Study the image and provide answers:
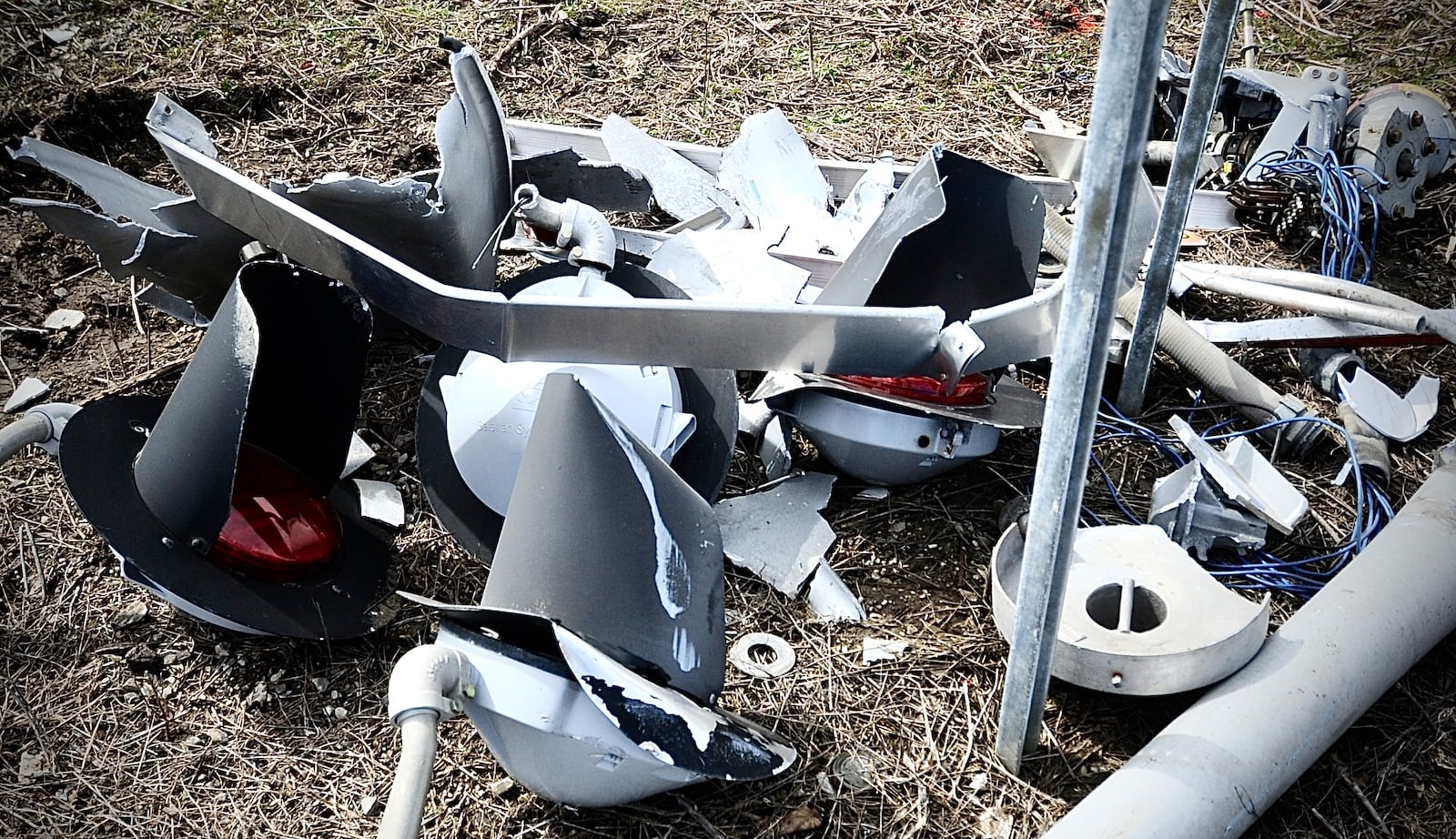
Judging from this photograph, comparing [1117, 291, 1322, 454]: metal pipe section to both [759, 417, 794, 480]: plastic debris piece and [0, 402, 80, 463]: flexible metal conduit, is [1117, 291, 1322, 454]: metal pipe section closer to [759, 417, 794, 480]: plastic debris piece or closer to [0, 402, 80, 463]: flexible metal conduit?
[759, 417, 794, 480]: plastic debris piece

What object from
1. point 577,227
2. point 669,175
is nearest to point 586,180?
point 669,175

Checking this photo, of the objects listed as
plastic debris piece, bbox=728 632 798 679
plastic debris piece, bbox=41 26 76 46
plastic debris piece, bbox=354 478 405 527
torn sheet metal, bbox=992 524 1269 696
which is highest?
plastic debris piece, bbox=41 26 76 46

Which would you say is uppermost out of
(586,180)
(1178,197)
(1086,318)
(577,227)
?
(1086,318)

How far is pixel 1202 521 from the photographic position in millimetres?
2686

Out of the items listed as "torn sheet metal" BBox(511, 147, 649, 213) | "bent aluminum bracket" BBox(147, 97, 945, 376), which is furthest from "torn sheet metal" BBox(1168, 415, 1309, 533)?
"torn sheet metal" BBox(511, 147, 649, 213)

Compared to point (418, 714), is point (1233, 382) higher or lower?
lower

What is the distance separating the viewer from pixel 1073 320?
5.24ft

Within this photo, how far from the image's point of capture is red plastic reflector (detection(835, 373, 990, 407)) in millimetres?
2617

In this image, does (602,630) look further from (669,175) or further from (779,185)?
(669,175)

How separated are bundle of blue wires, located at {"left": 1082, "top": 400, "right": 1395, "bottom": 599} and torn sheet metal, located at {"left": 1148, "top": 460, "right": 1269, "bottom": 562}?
5cm

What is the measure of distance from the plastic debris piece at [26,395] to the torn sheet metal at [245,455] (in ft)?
2.47

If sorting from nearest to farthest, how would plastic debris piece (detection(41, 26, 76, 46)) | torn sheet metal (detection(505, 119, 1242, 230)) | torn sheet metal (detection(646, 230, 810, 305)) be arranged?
torn sheet metal (detection(646, 230, 810, 305)) < torn sheet metal (detection(505, 119, 1242, 230)) < plastic debris piece (detection(41, 26, 76, 46))

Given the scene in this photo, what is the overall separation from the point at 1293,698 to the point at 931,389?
989 millimetres

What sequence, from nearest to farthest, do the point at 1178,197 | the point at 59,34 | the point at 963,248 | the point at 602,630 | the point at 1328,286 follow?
the point at 602,630
the point at 1178,197
the point at 963,248
the point at 1328,286
the point at 59,34
